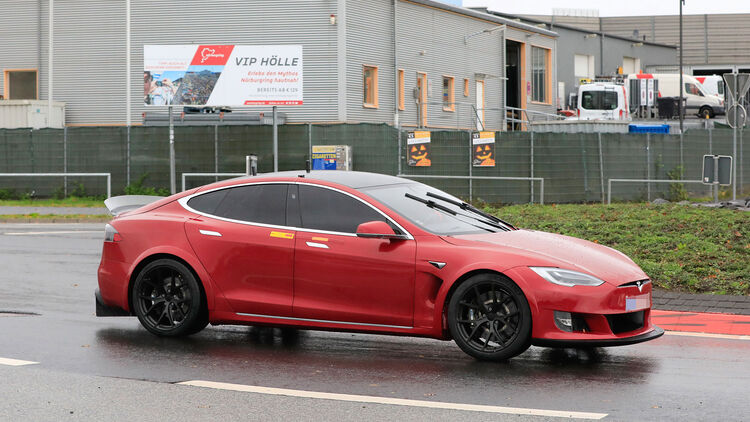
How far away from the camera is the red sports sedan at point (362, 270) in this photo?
763 centimetres

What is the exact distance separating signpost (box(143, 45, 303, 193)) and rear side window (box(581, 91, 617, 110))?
24257 mm

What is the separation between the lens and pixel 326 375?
7.46 m

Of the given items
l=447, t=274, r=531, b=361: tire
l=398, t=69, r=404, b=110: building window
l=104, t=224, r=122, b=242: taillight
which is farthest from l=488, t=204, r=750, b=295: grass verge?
l=398, t=69, r=404, b=110: building window

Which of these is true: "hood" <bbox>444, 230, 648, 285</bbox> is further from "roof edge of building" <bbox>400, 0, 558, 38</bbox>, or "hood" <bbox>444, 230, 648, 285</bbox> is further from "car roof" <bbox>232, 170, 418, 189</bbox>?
"roof edge of building" <bbox>400, 0, 558, 38</bbox>

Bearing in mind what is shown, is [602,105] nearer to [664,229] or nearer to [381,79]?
[381,79]

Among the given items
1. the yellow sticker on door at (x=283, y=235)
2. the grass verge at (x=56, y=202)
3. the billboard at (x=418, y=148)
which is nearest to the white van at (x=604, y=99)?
the billboard at (x=418, y=148)

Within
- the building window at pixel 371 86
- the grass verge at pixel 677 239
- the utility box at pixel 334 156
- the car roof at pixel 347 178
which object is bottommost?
the grass verge at pixel 677 239

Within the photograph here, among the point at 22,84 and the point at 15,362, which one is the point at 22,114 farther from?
the point at 15,362

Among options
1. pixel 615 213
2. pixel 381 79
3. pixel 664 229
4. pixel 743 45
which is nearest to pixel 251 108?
pixel 381 79

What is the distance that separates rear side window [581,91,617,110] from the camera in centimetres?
5144

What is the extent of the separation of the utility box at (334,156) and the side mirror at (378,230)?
69.4 feet

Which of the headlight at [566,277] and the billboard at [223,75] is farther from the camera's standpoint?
the billboard at [223,75]

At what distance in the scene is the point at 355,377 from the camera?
7379 mm

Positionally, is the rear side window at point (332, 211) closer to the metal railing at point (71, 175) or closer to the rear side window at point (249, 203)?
the rear side window at point (249, 203)
